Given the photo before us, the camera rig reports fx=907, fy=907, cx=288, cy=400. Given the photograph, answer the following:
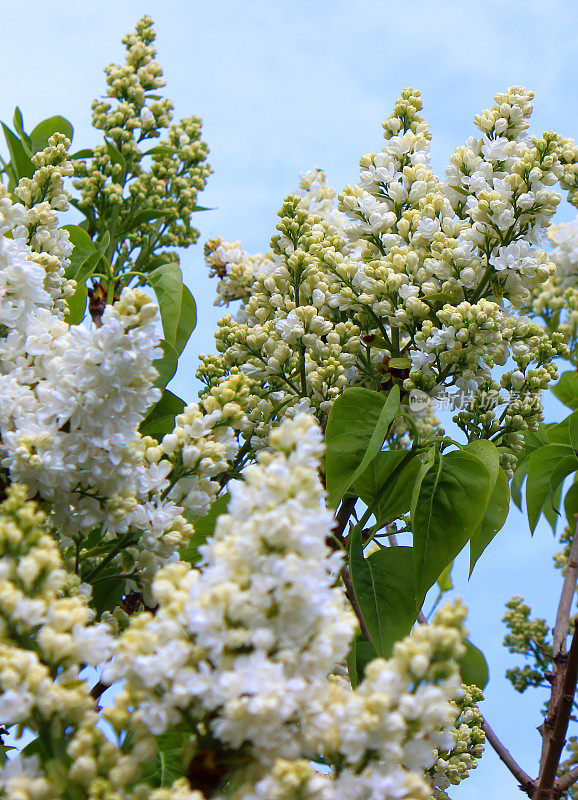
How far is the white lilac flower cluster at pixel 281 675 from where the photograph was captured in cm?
91

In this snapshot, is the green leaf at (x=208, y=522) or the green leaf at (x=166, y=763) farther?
the green leaf at (x=208, y=522)

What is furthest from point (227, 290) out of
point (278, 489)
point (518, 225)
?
point (278, 489)

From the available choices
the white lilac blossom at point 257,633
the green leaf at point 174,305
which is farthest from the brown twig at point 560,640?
the white lilac blossom at point 257,633

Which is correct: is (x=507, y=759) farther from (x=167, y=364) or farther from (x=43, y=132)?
(x=43, y=132)

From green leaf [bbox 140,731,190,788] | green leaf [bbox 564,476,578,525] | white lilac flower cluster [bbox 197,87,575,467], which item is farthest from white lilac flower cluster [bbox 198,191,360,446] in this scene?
green leaf [bbox 140,731,190,788]

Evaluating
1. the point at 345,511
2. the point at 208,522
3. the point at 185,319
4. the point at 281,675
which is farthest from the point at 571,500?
the point at 281,675

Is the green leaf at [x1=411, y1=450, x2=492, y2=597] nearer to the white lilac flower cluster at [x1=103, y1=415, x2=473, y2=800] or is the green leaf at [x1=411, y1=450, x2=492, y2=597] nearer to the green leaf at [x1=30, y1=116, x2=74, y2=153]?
the white lilac flower cluster at [x1=103, y1=415, x2=473, y2=800]

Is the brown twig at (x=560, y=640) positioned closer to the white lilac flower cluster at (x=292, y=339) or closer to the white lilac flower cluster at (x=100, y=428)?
the white lilac flower cluster at (x=292, y=339)

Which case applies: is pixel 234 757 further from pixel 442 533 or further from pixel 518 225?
pixel 518 225

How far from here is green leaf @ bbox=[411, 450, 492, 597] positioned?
5.74 ft

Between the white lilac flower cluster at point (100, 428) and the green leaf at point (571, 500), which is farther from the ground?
the green leaf at point (571, 500)

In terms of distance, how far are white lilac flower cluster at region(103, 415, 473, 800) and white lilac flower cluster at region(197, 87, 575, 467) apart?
995mm

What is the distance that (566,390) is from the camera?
2.71 metres

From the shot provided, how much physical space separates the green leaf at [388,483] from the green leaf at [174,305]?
743mm
